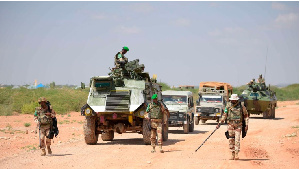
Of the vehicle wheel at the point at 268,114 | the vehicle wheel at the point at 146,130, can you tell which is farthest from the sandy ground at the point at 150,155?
the vehicle wheel at the point at 268,114

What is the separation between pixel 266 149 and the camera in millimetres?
17531

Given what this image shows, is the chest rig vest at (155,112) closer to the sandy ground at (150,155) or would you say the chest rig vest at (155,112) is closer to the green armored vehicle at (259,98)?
the sandy ground at (150,155)

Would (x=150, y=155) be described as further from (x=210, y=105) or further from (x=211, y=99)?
(x=211, y=99)

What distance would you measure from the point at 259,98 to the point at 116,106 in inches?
865

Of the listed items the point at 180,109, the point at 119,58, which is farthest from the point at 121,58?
the point at 180,109

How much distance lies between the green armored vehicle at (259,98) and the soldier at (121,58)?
19407 millimetres

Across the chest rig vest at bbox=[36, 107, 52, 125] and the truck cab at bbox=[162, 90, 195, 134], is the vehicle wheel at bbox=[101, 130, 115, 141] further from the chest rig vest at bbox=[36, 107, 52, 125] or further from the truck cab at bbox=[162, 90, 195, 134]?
the chest rig vest at bbox=[36, 107, 52, 125]

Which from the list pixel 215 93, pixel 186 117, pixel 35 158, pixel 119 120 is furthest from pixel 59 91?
pixel 35 158

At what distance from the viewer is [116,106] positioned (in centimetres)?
1794

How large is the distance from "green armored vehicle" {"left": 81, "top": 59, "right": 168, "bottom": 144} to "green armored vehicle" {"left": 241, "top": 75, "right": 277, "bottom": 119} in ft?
65.4

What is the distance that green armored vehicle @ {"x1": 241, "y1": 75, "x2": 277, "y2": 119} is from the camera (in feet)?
124

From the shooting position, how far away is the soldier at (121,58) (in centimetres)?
1952

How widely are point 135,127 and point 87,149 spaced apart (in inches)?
76.9

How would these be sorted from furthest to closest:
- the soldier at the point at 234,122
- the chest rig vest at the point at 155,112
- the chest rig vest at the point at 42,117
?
the chest rig vest at the point at 155,112 → the chest rig vest at the point at 42,117 → the soldier at the point at 234,122
